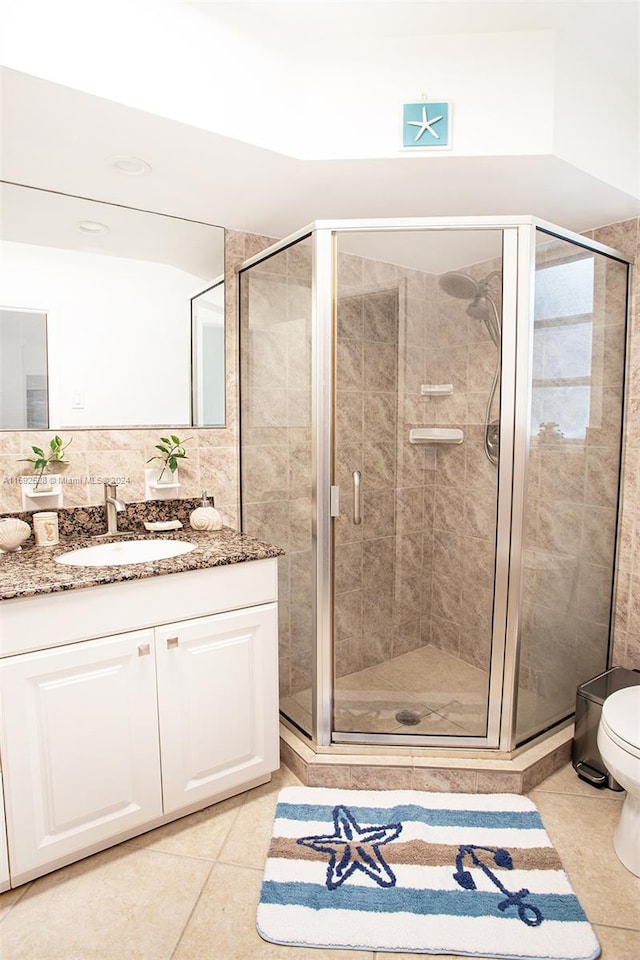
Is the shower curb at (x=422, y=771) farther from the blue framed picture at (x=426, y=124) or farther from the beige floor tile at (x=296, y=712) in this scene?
the blue framed picture at (x=426, y=124)

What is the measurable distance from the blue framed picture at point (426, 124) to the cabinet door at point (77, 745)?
5.88 feet

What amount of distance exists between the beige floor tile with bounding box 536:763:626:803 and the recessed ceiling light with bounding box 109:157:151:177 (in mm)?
2650

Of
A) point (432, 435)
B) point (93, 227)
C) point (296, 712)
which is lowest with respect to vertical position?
point (296, 712)

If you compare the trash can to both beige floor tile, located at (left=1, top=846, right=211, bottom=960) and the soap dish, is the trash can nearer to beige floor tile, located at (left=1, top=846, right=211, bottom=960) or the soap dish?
beige floor tile, located at (left=1, top=846, right=211, bottom=960)

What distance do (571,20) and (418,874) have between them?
8.55 ft

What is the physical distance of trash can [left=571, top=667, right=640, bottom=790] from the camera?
212 centimetres

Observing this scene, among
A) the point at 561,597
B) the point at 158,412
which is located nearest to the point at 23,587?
the point at 158,412

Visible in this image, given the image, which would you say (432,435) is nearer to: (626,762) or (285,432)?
(285,432)

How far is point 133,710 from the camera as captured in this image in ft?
5.71

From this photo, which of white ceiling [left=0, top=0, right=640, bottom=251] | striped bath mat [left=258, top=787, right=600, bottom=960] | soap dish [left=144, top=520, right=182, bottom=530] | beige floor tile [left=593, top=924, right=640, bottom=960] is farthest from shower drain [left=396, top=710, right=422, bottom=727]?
white ceiling [left=0, top=0, right=640, bottom=251]

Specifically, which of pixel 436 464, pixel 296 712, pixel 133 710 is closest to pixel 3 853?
pixel 133 710

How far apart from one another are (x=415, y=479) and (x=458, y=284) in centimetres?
73

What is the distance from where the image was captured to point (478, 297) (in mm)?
1984

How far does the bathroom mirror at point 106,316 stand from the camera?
2.00 m
